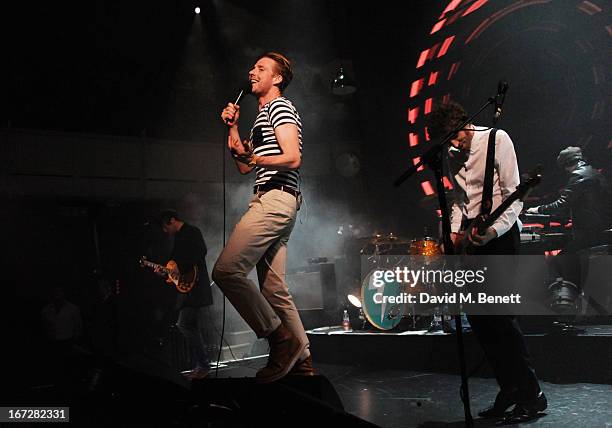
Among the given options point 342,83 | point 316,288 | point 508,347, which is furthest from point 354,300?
point 508,347

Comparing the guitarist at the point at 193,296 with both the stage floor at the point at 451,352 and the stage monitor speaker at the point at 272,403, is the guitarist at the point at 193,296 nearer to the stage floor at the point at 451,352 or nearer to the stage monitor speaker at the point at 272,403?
the stage floor at the point at 451,352

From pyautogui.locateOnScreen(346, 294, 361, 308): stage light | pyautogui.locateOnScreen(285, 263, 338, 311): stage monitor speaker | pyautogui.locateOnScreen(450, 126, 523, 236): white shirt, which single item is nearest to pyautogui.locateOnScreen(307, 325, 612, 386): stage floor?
pyautogui.locateOnScreen(346, 294, 361, 308): stage light

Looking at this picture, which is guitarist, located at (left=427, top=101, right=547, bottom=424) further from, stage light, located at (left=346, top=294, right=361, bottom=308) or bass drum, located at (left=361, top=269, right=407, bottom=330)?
stage light, located at (left=346, top=294, right=361, bottom=308)

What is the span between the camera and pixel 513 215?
3.15 m

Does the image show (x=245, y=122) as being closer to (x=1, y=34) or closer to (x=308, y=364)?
(x=1, y=34)

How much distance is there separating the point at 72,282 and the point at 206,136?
12.9 feet

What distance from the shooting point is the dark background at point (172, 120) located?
328 inches

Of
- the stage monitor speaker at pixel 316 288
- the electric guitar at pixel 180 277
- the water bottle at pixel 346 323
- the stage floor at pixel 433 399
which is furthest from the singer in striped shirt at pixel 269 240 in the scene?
the stage monitor speaker at pixel 316 288

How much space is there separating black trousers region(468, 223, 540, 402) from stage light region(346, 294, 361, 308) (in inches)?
154

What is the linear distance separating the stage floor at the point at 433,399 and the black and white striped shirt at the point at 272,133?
47.0 inches

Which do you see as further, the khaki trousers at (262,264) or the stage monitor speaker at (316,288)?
the stage monitor speaker at (316,288)

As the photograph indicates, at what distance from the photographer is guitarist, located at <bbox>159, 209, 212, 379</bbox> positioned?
20.8 ft

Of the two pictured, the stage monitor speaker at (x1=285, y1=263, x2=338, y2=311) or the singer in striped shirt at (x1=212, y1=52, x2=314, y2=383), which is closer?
the singer in striped shirt at (x1=212, y1=52, x2=314, y2=383)

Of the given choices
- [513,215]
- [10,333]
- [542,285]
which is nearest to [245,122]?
[10,333]
